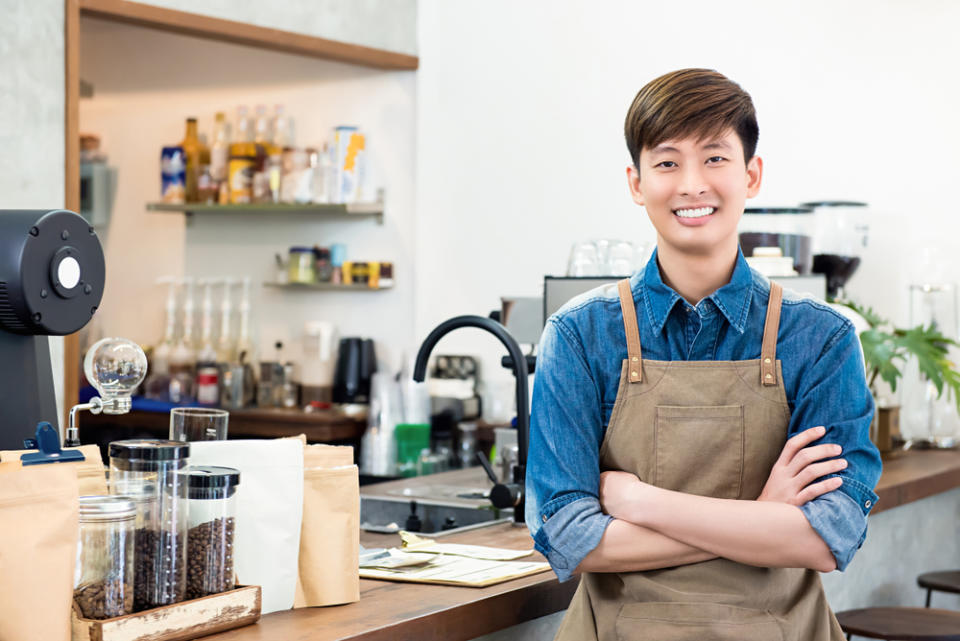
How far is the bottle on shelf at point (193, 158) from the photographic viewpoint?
5988 millimetres

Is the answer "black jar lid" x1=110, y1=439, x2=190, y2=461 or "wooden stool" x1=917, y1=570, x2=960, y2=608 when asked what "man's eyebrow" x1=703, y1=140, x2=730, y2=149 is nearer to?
"black jar lid" x1=110, y1=439, x2=190, y2=461

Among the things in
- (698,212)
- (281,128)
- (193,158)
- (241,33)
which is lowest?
(698,212)

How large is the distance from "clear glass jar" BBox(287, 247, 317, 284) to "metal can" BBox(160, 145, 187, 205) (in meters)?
0.69

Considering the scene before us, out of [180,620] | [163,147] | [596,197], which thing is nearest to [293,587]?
[180,620]

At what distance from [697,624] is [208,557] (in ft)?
2.27

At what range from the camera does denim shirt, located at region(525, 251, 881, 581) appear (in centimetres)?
173

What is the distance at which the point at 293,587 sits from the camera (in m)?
1.88

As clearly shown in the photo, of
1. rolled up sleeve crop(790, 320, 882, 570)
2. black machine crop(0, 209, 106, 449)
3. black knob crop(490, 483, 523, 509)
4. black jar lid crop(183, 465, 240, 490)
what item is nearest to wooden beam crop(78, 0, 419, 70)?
black knob crop(490, 483, 523, 509)

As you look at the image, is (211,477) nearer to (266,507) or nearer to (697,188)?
(266,507)

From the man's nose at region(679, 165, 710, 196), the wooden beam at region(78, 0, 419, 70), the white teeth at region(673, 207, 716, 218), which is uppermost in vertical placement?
the wooden beam at region(78, 0, 419, 70)

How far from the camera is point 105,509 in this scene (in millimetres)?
1592

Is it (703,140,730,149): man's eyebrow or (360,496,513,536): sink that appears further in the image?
(360,496,513,536): sink

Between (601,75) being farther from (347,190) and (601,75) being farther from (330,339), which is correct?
(330,339)

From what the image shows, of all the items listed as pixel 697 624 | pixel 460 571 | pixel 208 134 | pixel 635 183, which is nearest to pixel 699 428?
pixel 697 624
